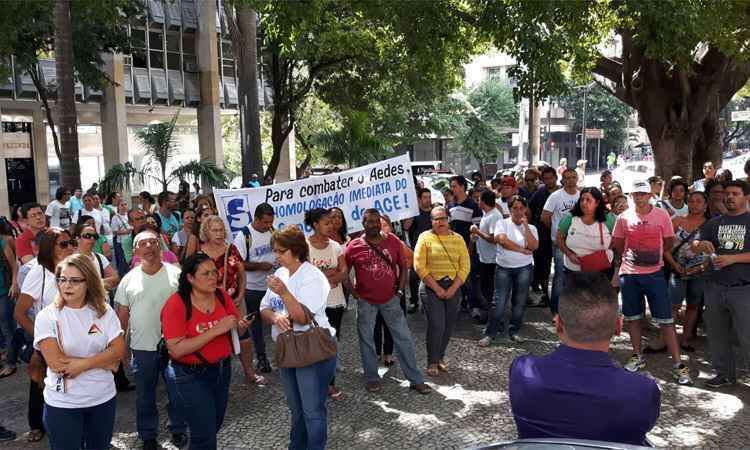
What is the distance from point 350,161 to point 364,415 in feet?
81.8

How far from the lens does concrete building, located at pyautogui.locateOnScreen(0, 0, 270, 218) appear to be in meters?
25.0

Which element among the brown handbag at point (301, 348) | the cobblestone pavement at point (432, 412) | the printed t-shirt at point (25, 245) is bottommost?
the cobblestone pavement at point (432, 412)

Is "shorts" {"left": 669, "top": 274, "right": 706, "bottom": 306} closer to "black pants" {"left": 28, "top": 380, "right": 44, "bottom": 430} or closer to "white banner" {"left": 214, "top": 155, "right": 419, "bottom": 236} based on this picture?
"white banner" {"left": 214, "top": 155, "right": 419, "bottom": 236}

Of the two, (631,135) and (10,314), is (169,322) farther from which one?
(631,135)

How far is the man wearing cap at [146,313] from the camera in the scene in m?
5.21

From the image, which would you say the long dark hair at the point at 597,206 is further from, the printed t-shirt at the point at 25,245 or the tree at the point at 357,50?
the printed t-shirt at the point at 25,245

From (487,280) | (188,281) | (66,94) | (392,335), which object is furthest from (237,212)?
(66,94)

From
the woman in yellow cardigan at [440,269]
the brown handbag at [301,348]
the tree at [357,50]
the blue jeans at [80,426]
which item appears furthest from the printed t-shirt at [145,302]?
the tree at [357,50]

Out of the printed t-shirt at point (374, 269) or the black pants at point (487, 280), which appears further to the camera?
the black pants at point (487, 280)

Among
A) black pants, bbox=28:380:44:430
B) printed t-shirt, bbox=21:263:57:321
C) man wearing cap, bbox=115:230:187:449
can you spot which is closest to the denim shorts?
man wearing cap, bbox=115:230:187:449

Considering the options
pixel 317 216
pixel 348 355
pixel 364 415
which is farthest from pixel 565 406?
pixel 348 355

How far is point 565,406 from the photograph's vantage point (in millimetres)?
2699

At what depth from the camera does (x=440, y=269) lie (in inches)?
272

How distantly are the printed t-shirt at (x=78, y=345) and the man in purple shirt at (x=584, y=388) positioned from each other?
2.50m
